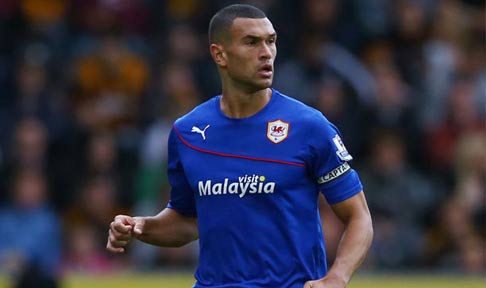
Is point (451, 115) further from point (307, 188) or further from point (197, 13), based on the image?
point (307, 188)

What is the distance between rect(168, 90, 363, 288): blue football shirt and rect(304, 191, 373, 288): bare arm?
0.06 metres

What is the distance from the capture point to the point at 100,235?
550 inches

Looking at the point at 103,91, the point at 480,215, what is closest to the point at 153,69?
the point at 103,91

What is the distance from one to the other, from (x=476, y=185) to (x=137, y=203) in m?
3.53

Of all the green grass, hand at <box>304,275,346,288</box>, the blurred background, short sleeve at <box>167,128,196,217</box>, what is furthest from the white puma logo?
the blurred background

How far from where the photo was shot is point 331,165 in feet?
20.3

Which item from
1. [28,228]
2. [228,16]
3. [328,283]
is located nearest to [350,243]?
[328,283]

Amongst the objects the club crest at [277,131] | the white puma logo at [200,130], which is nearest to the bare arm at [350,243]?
the club crest at [277,131]

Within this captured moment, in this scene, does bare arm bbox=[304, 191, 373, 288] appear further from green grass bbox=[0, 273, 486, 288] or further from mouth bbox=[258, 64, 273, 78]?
green grass bbox=[0, 273, 486, 288]

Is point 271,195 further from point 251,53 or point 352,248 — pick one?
point 251,53

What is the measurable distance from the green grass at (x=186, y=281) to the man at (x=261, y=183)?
5.83 metres

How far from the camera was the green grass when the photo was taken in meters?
12.3

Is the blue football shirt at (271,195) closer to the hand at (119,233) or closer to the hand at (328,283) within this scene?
the hand at (328,283)

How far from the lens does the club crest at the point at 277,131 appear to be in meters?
6.30
